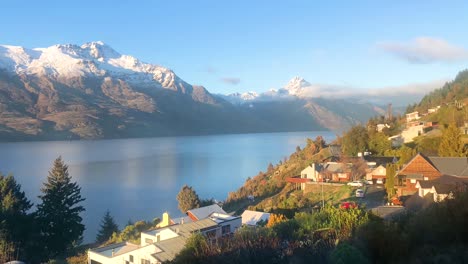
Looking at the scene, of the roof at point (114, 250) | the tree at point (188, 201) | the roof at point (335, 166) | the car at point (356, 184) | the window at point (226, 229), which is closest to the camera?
the roof at point (114, 250)

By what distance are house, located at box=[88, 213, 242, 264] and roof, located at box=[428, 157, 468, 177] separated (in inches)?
351

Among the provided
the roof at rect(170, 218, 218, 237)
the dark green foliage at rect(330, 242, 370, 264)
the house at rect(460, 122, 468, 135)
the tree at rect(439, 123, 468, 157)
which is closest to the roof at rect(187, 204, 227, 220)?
the roof at rect(170, 218, 218, 237)

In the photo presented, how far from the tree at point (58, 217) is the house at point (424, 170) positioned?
1391 centimetres

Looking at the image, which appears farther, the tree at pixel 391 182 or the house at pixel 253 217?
the tree at pixel 391 182

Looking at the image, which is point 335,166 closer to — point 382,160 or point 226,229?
point 382,160

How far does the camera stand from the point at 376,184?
20.5 m

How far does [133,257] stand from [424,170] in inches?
486

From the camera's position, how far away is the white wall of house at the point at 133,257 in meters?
9.93

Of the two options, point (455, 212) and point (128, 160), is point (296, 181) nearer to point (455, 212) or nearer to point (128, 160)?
point (455, 212)

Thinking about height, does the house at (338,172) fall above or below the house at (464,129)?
below

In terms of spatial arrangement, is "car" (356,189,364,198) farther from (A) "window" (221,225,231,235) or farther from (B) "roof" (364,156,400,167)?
(A) "window" (221,225,231,235)

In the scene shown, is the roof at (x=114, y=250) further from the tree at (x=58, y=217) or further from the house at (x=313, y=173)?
the house at (x=313, y=173)

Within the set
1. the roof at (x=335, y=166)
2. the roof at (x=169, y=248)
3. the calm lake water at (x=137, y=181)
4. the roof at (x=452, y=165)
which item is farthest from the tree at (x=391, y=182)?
the calm lake water at (x=137, y=181)

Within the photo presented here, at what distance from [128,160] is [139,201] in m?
32.9
